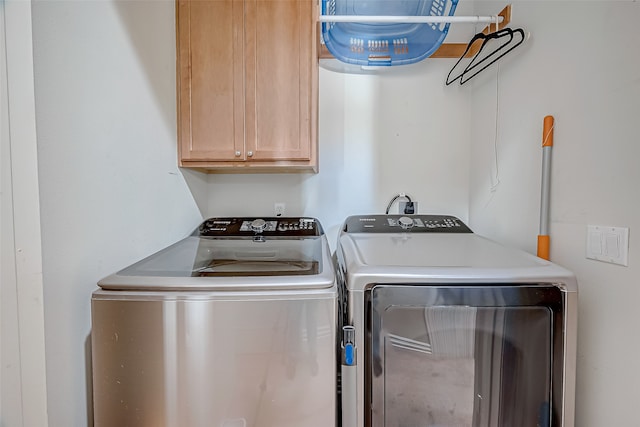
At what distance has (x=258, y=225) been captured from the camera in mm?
1670

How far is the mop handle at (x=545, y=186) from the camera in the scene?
1.15 meters

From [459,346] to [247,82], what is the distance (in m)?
1.40

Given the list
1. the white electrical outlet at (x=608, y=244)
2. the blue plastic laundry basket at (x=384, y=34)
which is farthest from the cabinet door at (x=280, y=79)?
the white electrical outlet at (x=608, y=244)

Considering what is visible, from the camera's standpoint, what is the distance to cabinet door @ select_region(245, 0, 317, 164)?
1.47m

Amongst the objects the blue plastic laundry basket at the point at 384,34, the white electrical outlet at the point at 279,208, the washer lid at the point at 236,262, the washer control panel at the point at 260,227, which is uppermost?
the blue plastic laundry basket at the point at 384,34

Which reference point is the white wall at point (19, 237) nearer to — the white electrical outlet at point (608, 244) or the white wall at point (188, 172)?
the white wall at point (188, 172)

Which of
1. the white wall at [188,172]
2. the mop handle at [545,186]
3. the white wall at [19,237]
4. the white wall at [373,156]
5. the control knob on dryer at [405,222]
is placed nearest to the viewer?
the white wall at [19,237]

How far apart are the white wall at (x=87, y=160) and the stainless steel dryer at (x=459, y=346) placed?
2.56 feet

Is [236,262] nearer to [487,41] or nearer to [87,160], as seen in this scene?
[87,160]

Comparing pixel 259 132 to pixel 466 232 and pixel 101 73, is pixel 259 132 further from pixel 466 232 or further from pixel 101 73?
pixel 466 232

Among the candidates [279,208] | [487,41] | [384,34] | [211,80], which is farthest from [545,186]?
[211,80]

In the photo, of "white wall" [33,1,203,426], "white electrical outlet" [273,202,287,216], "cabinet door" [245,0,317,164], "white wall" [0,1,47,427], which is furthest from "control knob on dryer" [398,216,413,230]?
"white wall" [0,1,47,427]

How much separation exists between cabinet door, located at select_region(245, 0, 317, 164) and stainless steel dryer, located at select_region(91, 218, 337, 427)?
84 centimetres

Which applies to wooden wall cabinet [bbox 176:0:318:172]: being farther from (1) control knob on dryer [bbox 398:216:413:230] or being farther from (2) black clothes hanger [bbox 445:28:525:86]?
(2) black clothes hanger [bbox 445:28:525:86]
